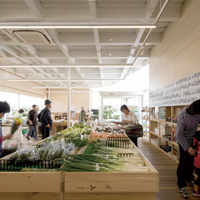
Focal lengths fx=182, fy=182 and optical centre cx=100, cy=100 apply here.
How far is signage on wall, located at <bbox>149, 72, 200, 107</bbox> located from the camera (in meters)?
3.80

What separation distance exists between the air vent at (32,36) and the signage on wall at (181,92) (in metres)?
3.91

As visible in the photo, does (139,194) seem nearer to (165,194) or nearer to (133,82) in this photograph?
(165,194)

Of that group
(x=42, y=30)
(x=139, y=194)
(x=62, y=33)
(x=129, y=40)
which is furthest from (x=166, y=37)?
(x=139, y=194)

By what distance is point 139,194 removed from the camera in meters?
1.69

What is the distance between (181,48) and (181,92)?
1.13 metres

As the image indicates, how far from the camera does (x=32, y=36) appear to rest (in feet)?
16.6

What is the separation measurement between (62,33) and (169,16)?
3281 millimetres

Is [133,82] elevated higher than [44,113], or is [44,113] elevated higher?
[133,82]

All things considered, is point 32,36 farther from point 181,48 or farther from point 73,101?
point 73,101

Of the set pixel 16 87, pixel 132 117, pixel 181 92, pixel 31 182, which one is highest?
pixel 16 87

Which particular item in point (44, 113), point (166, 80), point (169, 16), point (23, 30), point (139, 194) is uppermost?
point (169, 16)

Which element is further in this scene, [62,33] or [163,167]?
[62,33]

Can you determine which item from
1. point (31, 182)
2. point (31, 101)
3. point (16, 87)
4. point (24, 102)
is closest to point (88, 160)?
point (31, 182)

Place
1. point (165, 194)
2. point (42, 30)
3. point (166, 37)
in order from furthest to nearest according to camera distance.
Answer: point (166, 37) < point (42, 30) < point (165, 194)
